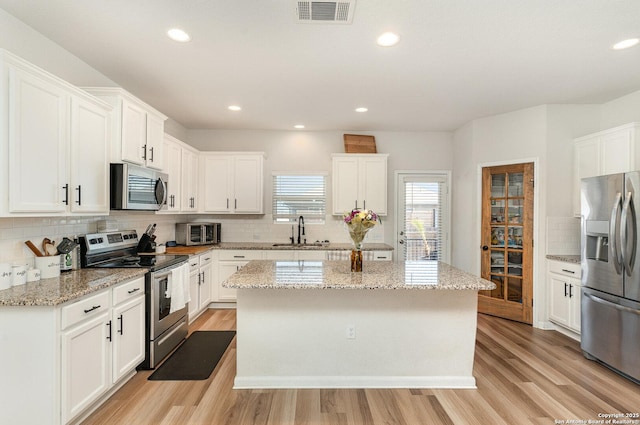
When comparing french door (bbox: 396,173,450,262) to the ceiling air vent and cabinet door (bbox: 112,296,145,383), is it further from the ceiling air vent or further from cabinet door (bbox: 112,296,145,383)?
cabinet door (bbox: 112,296,145,383)

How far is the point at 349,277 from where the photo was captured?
2502mm

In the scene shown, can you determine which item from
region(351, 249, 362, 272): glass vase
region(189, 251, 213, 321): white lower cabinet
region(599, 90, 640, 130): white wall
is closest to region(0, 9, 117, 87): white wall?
region(189, 251, 213, 321): white lower cabinet

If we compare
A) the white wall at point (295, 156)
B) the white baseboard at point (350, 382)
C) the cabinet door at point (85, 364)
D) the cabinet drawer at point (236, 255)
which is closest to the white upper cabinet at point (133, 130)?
the cabinet door at point (85, 364)

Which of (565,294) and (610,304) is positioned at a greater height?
(610,304)

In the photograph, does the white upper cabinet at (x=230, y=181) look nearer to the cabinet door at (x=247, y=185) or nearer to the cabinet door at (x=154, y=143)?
the cabinet door at (x=247, y=185)

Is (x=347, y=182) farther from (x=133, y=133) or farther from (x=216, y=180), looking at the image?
(x=133, y=133)

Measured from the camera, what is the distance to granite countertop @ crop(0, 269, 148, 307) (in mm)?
1839

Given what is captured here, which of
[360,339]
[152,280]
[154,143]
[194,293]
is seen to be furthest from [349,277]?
[154,143]

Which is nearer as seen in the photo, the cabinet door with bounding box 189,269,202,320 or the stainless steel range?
the stainless steel range

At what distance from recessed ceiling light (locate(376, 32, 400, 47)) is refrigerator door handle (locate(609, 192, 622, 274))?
2455 millimetres

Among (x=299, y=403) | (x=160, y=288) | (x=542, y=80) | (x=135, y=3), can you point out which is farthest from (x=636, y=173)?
(x=160, y=288)

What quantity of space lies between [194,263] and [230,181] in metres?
1.50

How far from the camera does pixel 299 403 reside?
2408 millimetres

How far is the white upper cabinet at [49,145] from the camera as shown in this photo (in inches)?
76.0
